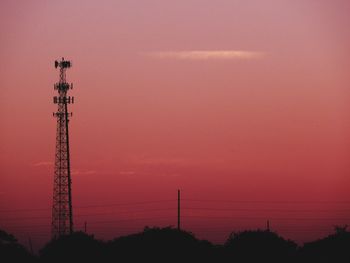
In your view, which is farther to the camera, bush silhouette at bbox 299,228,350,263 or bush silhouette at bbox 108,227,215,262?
bush silhouette at bbox 108,227,215,262

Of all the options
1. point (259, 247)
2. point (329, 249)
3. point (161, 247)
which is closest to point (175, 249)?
point (161, 247)

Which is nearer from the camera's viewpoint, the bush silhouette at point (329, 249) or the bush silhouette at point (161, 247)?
the bush silhouette at point (329, 249)

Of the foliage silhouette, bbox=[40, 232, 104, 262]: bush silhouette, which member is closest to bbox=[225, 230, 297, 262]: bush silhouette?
the foliage silhouette

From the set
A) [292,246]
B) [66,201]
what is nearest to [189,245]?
[292,246]

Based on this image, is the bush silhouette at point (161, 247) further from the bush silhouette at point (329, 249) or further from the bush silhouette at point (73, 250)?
the bush silhouette at point (329, 249)

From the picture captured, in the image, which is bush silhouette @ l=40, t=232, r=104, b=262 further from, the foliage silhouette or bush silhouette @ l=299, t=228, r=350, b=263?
bush silhouette @ l=299, t=228, r=350, b=263

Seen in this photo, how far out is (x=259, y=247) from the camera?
8025cm

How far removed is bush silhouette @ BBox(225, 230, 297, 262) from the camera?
260 feet

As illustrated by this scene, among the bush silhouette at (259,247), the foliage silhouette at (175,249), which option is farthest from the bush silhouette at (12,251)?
the bush silhouette at (259,247)

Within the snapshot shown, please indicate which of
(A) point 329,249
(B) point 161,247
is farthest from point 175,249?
(A) point 329,249

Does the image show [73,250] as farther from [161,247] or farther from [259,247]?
[259,247]

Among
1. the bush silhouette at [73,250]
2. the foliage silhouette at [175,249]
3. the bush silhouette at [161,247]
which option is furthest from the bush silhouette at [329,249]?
the bush silhouette at [73,250]

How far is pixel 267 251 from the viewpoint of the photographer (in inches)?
3145

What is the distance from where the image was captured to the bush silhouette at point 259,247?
79.2 meters
